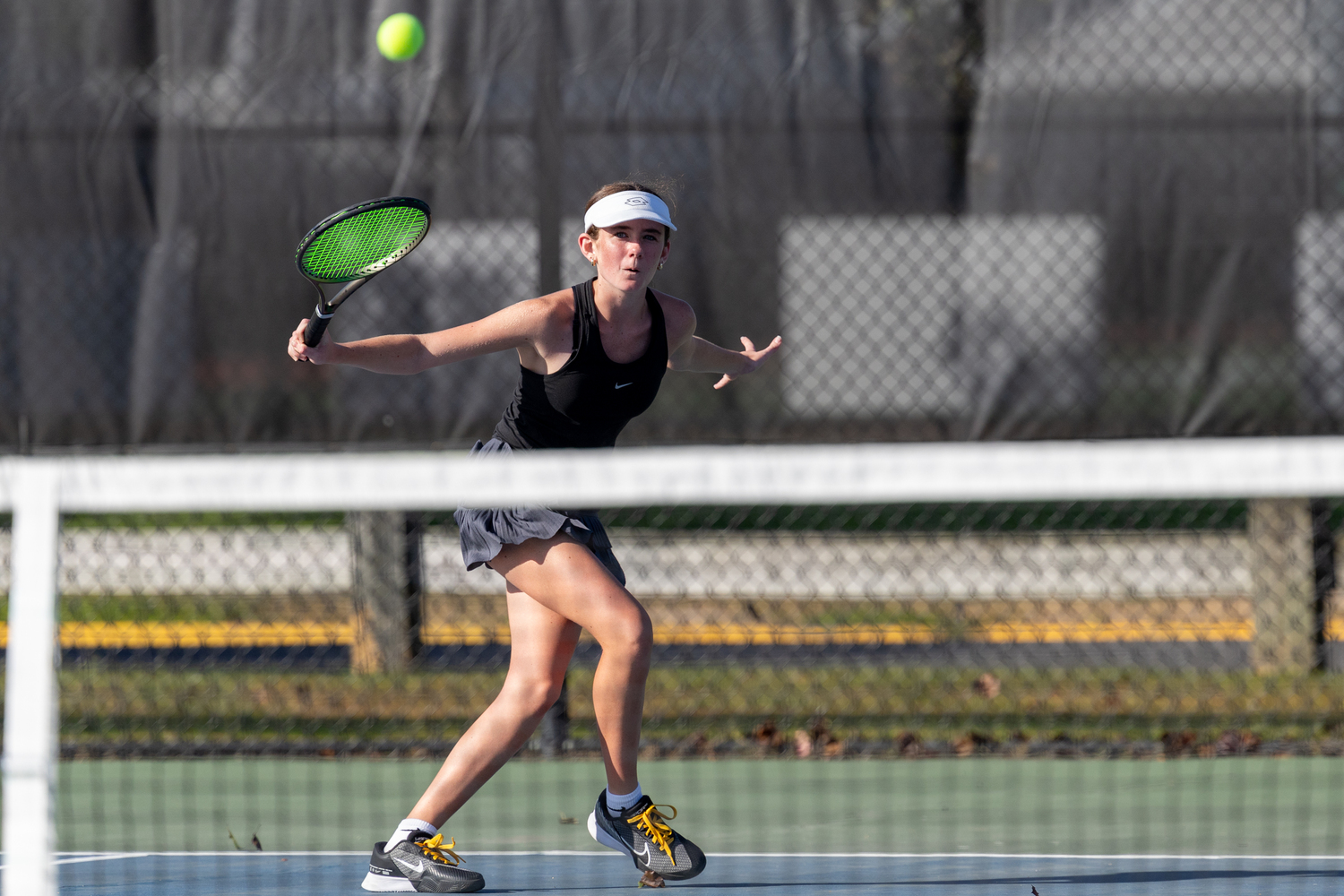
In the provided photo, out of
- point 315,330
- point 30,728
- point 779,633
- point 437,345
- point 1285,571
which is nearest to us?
point 30,728

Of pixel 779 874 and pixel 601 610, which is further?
pixel 779 874

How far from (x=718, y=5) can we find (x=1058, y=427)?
5.77ft

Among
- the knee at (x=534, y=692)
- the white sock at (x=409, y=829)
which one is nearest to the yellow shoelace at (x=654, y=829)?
the knee at (x=534, y=692)

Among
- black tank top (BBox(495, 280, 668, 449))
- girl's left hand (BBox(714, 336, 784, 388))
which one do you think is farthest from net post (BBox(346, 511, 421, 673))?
black tank top (BBox(495, 280, 668, 449))

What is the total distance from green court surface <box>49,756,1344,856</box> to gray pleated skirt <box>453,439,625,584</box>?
3.50 ft

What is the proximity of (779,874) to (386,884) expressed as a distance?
0.93 m

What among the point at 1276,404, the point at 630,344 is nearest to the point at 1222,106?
the point at 1276,404

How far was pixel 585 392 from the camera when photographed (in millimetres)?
3449

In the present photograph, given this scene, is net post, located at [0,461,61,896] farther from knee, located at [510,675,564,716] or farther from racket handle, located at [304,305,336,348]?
knee, located at [510,675,564,716]

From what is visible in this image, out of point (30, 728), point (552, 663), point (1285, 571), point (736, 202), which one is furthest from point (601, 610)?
point (1285, 571)

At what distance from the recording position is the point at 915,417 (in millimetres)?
5371

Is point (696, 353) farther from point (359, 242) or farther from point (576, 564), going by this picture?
point (359, 242)

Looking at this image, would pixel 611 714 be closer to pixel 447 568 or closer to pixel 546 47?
pixel 546 47

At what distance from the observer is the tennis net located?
2.52 m
